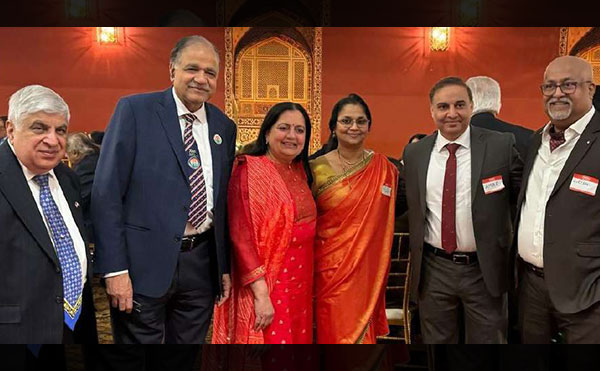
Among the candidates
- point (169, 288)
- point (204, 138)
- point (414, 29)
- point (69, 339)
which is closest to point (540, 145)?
point (204, 138)

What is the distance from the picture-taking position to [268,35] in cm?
459

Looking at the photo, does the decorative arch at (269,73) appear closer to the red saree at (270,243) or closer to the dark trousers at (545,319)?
the red saree at (270,243)

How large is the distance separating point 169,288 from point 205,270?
0.47 feet

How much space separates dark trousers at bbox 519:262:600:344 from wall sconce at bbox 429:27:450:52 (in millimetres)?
2651

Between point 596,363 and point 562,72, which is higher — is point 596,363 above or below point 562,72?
below

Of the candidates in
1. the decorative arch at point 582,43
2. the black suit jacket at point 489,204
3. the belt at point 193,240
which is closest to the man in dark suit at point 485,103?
the black suit jacket at point 489,204

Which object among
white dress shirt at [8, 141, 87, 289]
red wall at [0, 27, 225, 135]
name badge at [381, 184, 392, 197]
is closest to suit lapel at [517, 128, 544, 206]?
name badge at [381, 184, 392, 197]

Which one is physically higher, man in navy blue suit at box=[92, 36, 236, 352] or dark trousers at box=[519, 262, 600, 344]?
man in navy blue suit at box=[92, 36, 236, 352]

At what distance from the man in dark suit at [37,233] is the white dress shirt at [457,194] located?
131 centimetres

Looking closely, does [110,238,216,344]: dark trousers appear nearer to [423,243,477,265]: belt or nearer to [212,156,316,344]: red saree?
[212,156,316,344]: red saree

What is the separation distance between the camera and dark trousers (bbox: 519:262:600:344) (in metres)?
1.90

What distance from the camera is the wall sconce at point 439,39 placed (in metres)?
4.25

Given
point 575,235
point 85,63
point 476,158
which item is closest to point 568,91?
point 476,158

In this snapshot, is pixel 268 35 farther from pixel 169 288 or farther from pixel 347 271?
pixel 169 288
